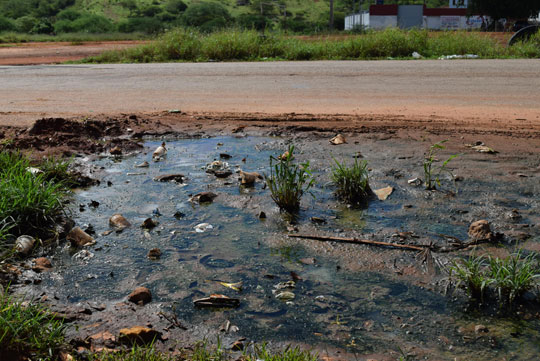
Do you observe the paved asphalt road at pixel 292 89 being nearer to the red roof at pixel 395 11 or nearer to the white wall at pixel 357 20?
the white wall at pixel 357 20

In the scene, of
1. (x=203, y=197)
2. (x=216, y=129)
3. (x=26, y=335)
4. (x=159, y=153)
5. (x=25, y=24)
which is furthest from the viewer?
(x=25, y=24)

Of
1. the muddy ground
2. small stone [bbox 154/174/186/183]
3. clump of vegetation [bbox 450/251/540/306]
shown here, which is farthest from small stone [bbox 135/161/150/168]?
clump of vegetation [bbox 450/251/540/306]

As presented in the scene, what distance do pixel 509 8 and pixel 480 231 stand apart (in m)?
33.5

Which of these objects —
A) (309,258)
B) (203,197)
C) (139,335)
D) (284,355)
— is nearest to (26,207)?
(203,197)

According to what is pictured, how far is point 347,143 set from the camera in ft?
20.3

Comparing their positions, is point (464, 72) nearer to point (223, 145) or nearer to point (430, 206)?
point (223, 145)

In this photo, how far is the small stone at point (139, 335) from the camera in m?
2.60

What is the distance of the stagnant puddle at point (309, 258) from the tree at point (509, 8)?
1235 inches

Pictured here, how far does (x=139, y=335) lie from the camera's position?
8.55 feet

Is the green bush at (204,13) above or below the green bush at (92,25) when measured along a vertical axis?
above

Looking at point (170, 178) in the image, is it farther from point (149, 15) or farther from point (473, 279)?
point (149, 15)

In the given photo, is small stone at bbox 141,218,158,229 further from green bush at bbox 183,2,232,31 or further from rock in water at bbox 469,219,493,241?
green bush at bbox 183,2,232,31

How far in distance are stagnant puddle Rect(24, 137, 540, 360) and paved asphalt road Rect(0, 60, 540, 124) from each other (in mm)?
2794

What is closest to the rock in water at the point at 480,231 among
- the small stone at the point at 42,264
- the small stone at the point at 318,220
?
the small stone at the point at 318,220
